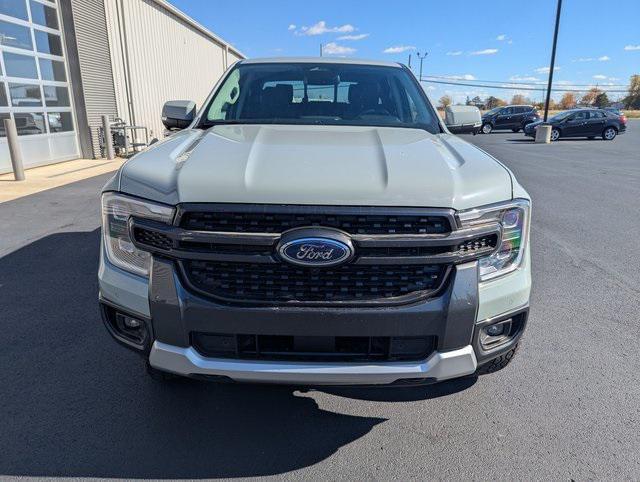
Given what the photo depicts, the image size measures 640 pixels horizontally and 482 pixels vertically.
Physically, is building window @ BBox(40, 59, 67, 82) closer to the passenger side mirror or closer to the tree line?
the passenger side mirror

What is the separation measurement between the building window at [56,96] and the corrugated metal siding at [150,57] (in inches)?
64.8

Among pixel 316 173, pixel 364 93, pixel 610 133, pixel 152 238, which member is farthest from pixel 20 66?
pixel 610 133

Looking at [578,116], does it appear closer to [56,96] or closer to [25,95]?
[56,96]

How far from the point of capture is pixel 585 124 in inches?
934

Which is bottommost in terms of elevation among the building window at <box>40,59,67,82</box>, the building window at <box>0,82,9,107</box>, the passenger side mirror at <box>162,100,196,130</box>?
the passenger side mirror at <box>162,100,196,130</box>

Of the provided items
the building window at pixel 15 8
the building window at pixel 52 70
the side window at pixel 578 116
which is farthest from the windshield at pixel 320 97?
the side window at pixel 578 116

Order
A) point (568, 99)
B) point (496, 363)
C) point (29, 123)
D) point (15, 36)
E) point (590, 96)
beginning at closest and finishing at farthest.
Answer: point (496, 363)
point (15, 36)
point (29, 123)
point (590, 96)
point (568, 99)

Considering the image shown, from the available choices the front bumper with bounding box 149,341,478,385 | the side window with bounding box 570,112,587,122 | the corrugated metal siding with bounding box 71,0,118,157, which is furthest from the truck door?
the front bumper with bounding box 149,341,478,385

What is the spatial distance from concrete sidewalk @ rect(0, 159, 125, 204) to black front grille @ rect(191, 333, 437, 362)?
7.42 m

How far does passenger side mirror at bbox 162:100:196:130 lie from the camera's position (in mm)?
3613

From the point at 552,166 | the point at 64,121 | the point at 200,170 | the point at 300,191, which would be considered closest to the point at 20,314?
the point at 200,170

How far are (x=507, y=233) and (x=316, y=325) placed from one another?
2.98ft

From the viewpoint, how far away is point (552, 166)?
43.6 ft

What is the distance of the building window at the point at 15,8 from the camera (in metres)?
10.4
